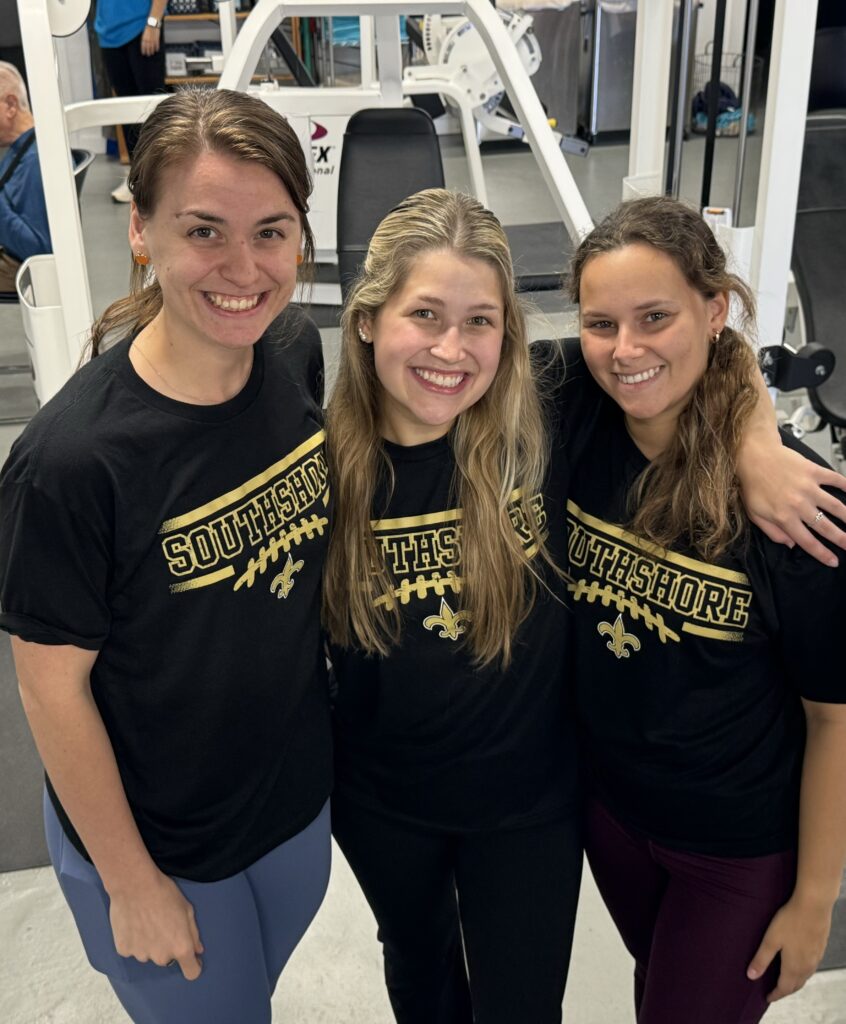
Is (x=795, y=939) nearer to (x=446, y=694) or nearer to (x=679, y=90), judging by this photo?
(x=446, y=694)

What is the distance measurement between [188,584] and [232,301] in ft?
1.05

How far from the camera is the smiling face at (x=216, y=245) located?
1.21 metres

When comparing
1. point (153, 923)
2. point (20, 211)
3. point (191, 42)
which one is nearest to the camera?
point (153, 923)

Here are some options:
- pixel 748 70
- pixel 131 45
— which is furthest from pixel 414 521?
pixel 131 45

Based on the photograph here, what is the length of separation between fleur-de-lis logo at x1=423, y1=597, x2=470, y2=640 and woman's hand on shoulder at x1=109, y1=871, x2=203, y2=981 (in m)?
0.45

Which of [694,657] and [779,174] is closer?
[694,657]

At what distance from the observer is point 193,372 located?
4.14ft

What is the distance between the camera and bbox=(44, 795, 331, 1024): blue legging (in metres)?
1.37

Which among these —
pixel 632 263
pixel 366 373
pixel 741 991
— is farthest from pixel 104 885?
pixel 632 263

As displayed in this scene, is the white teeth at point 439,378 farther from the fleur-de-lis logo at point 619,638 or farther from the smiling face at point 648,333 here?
the fleur-de-lis logo at point 619,638

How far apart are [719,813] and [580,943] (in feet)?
3.05

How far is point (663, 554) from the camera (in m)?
1.37

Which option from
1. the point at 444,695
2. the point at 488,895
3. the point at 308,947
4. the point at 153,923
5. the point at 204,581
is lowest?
the point at 308,947

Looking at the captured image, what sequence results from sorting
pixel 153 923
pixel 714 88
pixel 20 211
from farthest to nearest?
pixel 20 211
pixel 714 88
pixel 153 923
